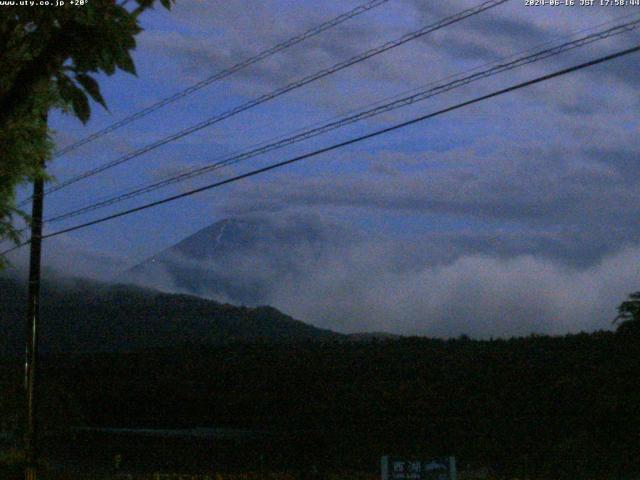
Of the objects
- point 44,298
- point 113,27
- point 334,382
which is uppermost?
point 44,298

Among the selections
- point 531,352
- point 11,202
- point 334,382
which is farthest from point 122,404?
point 11,202

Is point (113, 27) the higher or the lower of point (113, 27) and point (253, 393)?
the higher

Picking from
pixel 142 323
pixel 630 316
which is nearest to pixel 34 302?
pixel 630 316

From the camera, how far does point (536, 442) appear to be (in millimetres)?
22094

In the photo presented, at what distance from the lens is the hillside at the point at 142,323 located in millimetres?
54031

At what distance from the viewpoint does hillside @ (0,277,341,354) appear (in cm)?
5403

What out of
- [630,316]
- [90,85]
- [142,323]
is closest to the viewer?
[90,85]

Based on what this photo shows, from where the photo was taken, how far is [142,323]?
2286 inches

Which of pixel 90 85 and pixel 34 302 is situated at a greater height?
pixel 34 302

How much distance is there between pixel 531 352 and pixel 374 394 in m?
5.22

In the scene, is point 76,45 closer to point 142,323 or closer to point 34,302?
point 34,302

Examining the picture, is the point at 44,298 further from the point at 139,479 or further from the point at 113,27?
the point at 113,27

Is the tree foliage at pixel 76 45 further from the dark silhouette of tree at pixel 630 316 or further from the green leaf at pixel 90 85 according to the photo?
the dark silhouette of tree at pixel 630 316

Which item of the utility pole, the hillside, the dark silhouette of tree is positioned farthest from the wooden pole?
the hillside
